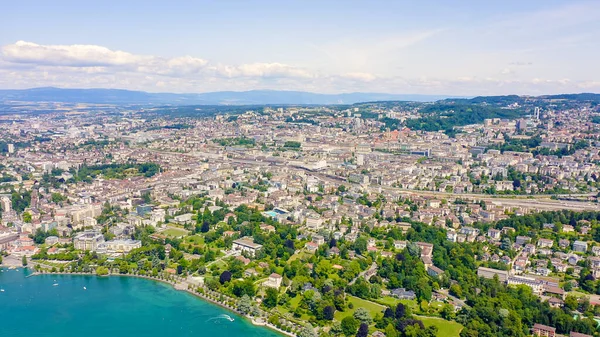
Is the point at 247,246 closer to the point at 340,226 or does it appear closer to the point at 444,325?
the point at 340,226

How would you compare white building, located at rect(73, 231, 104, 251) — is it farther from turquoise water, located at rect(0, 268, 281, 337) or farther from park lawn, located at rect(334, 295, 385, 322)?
park lawn, located at rect(334, 295, 385, 322)

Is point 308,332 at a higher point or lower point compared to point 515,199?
lower

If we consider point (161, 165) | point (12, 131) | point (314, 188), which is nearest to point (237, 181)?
point (314, 188)

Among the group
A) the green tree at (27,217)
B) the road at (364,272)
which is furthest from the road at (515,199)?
the green tree at (27,217)

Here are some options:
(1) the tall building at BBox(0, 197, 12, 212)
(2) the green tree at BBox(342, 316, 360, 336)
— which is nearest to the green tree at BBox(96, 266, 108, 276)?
(2) the green tree at BBox(342, 316, 360, 336)

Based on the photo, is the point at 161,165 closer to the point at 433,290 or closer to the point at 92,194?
the point at 92,194

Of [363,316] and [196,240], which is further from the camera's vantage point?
[196,240]

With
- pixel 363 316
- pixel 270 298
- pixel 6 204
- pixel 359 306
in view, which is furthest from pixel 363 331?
pixel 6 204
